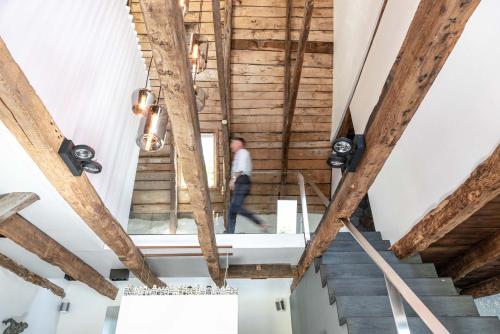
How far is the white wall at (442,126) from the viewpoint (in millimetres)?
2102

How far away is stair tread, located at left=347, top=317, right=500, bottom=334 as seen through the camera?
2.37 metres

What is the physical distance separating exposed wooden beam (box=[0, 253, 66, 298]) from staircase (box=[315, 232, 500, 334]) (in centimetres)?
374

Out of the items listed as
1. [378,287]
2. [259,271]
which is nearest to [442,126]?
[378,287]

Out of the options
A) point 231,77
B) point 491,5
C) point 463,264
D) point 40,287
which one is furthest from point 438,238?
point 40,287

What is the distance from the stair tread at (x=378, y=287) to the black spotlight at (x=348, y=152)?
4.68 feet

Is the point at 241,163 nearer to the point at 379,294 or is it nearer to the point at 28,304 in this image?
the point at 379,294

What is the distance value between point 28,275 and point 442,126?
17.2ft

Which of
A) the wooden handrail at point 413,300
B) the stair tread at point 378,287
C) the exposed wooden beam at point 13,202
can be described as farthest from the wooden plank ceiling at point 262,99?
the wooden handrail at point 413,300

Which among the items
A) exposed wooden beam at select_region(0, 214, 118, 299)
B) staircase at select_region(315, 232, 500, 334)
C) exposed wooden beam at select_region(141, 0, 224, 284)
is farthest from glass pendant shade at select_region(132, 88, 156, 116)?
staircase at select_region(315, 232, 500, 334)

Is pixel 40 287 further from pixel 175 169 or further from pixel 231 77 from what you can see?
pixel 231 77

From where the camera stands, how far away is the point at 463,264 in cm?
326

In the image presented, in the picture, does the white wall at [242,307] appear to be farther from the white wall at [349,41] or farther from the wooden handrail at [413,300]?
the wooden handrail at [413,300]

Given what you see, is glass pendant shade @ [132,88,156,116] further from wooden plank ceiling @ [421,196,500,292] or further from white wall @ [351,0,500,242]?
wooden plank ceiling @ [421,196,500,292]

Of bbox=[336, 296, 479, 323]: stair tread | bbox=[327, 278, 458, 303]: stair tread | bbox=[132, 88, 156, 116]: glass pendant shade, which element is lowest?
bbox=[336, 296, 479, 323]: stair tread
